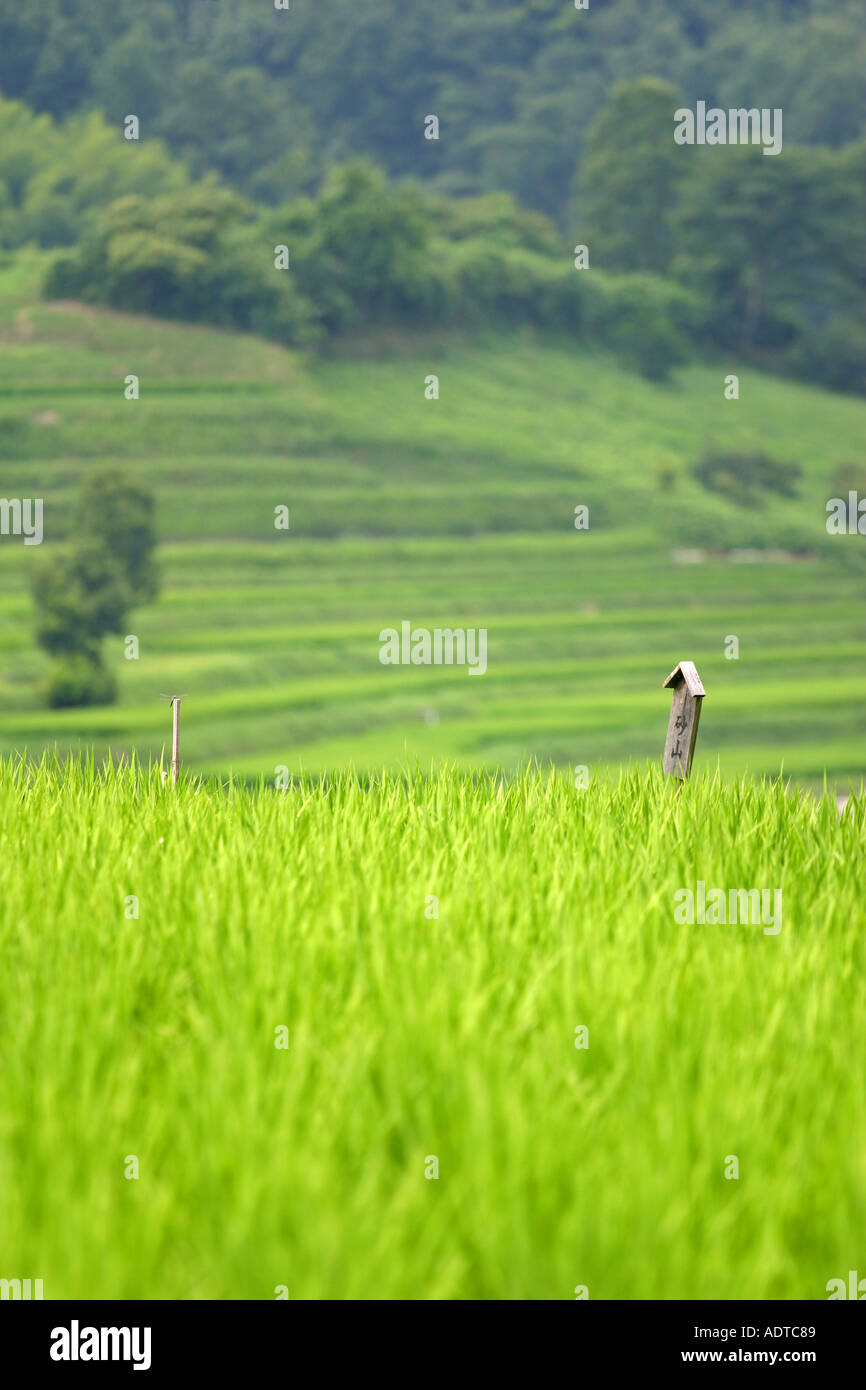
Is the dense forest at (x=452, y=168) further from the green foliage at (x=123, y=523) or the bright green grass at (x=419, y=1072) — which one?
the bright green grass at (x=419, y=1072)

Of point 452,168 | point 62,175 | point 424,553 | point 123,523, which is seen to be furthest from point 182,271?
point 452,168

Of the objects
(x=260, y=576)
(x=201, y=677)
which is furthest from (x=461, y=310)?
(x=201, y=677)

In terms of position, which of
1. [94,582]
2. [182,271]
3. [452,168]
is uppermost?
[452,168]

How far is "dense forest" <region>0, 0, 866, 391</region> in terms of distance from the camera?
61938mm

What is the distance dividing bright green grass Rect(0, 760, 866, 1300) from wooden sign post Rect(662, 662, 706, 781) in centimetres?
119

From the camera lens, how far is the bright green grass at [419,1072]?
3.33 m

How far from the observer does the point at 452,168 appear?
92.3 meters

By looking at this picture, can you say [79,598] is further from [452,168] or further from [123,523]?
[452,168]

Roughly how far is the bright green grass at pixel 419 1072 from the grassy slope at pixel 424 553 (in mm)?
28000

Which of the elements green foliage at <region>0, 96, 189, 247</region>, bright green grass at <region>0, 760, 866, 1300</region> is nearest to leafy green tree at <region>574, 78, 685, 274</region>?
green foliage at <region>0, 96, 189, 247</region>

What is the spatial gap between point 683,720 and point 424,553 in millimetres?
41962

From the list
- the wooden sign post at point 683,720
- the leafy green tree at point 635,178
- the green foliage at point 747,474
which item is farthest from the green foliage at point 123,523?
the leafy green tree at point 635,178

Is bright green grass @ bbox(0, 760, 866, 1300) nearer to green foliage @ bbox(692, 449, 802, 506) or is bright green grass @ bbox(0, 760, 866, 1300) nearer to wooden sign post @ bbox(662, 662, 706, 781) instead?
wooden sign post @ bbox(662, 662, 706, 781)
